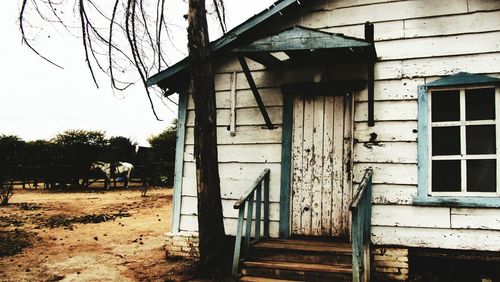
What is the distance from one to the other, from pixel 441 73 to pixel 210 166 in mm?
3441

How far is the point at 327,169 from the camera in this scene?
19.4 feet

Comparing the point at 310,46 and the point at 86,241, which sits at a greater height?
the point at 310,46

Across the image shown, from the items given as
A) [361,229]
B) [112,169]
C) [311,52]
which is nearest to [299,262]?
[361,229]

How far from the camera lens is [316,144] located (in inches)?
237

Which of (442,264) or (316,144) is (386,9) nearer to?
(316,144)

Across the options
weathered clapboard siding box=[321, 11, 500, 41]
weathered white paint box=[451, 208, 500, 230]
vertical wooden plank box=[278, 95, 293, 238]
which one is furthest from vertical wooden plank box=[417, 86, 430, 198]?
vertical wooden plank box=[278, 95, 293, 238]

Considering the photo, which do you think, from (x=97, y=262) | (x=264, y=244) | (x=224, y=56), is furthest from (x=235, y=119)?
(x=97, y=262)

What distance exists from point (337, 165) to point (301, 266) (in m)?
1.67

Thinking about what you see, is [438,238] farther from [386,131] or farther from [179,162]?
[179,162]

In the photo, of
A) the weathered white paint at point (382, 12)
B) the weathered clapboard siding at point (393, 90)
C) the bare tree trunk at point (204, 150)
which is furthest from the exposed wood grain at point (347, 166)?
the bare tree trunk at point (204, 150)

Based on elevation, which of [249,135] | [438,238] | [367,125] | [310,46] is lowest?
[438,238]

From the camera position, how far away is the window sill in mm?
5102

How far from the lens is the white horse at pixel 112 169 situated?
19.8m

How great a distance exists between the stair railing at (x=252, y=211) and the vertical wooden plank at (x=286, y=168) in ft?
0.46
